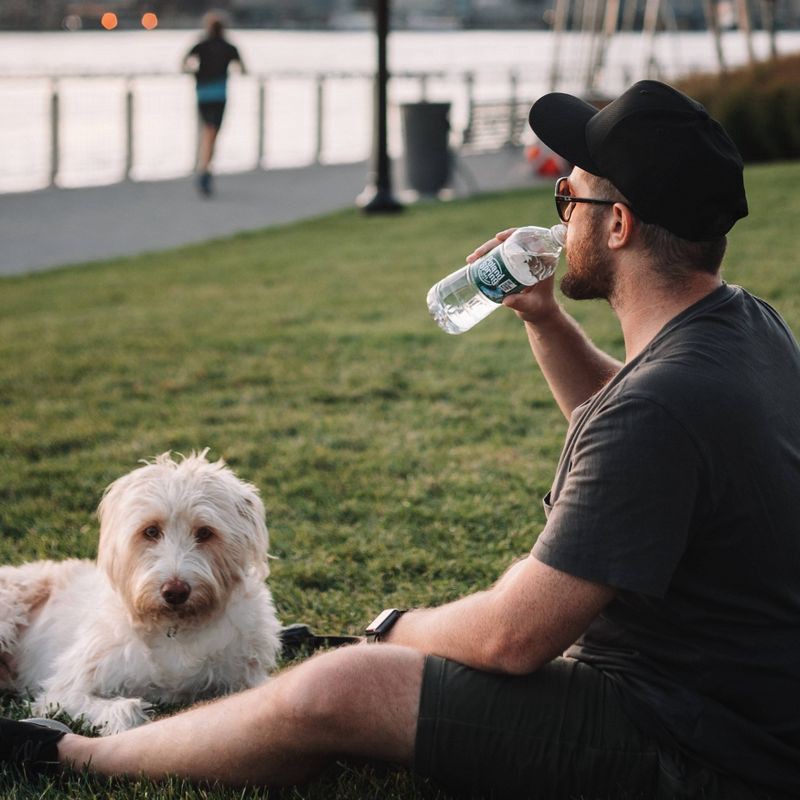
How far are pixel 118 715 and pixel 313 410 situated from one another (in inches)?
155

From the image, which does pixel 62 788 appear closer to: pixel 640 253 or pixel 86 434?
pixel 640 253

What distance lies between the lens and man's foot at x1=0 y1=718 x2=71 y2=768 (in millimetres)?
3488

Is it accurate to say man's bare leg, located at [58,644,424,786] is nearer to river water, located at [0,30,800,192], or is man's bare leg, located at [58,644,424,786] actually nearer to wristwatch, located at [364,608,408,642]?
wristwatch, located at [364,608,408,642]

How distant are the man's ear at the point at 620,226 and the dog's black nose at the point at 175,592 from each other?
171 cm

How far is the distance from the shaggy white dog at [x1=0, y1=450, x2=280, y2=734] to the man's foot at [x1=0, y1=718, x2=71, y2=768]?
1.07 ft

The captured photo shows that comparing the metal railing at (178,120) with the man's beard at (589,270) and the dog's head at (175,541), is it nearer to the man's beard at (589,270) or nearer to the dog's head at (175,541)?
the dog's head at (175,541)

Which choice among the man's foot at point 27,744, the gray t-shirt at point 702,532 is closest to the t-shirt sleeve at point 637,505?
the gray t-shirt at point 702,532

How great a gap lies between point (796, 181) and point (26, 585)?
44.9 ft

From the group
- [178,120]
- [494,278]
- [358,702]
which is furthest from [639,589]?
[178,120]

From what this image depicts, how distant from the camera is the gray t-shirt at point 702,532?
268 centimetres

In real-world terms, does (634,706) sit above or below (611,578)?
below

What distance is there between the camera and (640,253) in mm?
3025

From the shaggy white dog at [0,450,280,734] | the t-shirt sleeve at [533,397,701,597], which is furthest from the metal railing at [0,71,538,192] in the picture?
the t-shirt sleeve at [533,397,701,597]

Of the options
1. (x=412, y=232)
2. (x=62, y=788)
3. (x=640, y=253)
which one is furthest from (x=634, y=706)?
(x=412, y=232)
